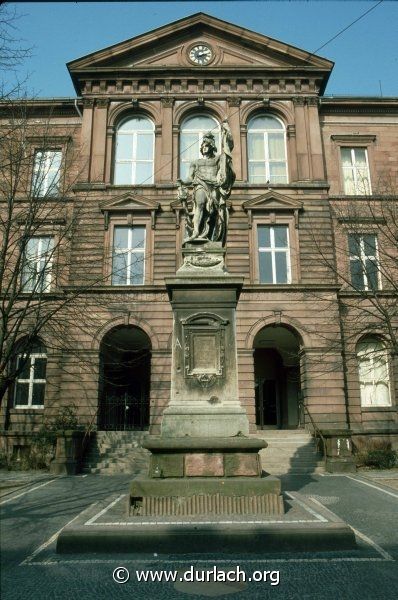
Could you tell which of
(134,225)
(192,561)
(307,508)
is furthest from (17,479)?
(134,225)

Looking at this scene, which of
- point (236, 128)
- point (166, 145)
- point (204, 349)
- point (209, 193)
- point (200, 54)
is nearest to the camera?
point (204, 349)

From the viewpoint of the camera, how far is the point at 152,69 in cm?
2417

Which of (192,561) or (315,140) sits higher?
(315,140)

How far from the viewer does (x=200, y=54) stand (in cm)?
2522

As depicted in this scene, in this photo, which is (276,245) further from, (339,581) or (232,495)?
(339,581)

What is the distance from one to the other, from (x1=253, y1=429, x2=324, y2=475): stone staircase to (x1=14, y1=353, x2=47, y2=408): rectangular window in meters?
9.49

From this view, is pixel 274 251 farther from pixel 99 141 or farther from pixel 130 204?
pixel 99 141

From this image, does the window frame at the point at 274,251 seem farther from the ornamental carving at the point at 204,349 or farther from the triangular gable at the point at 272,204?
the ornamental carving at the point at 204,349

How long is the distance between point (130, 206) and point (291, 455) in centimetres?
1268

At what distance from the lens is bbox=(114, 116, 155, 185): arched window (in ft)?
78.3

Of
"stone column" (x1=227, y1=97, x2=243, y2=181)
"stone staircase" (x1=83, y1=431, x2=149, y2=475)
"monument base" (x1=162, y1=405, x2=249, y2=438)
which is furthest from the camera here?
"stone column" (x1=227, y1=97, x2=243, y2=181)

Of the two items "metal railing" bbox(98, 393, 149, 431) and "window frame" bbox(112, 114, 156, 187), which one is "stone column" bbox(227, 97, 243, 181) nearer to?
"window frame" bbox(112, 114, 156, 187)

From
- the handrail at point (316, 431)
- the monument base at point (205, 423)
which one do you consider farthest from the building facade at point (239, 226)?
the monument base at point (205, 423)

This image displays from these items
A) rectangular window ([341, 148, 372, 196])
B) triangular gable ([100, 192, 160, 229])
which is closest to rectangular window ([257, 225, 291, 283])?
rectangular window ([341, 148, 372, 196])
